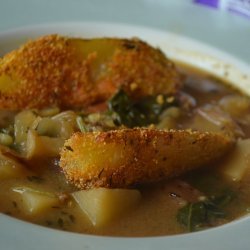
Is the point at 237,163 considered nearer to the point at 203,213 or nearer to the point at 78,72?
the point at 203,213

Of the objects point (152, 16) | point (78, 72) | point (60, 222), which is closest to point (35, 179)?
point (60, 222)

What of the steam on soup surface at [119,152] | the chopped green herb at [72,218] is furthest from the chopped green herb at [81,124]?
the chopped green herb at [72,218]

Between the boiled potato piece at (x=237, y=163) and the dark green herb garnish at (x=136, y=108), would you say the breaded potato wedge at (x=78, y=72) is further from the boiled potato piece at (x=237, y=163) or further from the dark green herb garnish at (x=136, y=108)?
the boiled potato piece at (x=237, y=163)

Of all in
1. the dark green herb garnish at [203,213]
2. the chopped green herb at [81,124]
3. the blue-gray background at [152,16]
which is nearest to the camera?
the dark green herb garnish at [203,213]

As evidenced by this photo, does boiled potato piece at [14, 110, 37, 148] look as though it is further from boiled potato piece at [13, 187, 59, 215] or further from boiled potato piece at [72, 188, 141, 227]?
boiled potato piece at [72, 188, 141, 227]

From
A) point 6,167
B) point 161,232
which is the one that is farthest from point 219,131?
point 6,167

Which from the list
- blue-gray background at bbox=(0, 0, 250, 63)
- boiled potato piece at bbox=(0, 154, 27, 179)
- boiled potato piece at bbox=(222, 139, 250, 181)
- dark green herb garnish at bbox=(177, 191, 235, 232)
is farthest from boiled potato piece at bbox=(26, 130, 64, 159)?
blue-gray background at bbox=(0, 0, 250, 63)
